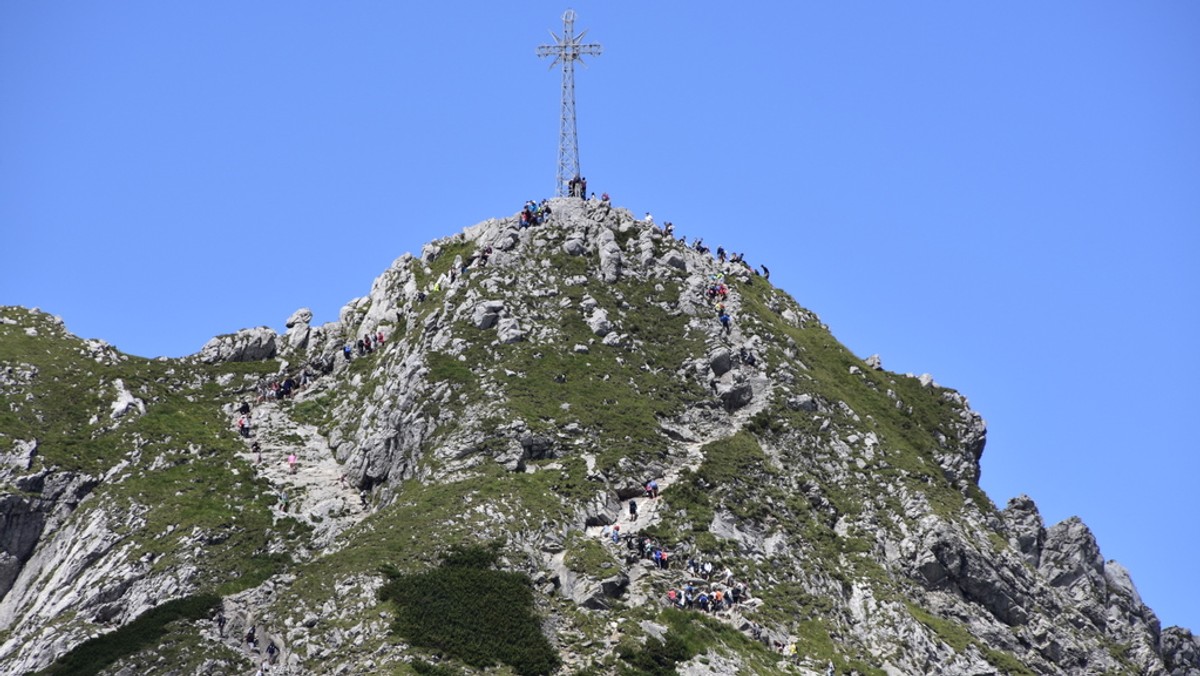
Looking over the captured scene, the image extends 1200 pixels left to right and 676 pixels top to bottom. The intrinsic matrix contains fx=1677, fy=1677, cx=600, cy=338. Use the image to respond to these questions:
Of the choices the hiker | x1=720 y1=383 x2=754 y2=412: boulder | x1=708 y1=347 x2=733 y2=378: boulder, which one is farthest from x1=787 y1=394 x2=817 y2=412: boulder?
x1=708 y1=347 x2=733 y2=378: boulder

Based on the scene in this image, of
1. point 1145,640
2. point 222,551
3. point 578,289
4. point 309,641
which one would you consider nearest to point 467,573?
point 309,641

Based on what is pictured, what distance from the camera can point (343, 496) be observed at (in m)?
126

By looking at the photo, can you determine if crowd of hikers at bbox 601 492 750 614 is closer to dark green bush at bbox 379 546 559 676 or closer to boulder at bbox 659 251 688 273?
dark green bush at bbox 379 546 559 676

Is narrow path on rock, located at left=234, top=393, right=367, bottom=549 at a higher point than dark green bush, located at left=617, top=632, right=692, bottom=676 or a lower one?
higher

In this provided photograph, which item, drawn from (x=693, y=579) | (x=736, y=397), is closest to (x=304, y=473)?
(x=736, y=397)

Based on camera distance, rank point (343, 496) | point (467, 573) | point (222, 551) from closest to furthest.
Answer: point (467, 573)
point (222, 551)
point (343, 496)

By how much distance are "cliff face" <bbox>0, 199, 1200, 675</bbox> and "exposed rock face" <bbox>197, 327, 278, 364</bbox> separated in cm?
27

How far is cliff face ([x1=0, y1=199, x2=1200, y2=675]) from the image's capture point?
355ft

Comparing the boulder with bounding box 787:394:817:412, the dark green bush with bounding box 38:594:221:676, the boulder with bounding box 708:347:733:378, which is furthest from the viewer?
the boulder with bounding box 708:347:733:378

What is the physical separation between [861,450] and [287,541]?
45275 millimetres

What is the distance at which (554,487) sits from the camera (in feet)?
389

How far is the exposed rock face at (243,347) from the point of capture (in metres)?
152

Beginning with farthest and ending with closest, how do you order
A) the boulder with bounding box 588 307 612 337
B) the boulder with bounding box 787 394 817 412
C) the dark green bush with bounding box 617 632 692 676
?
the boulder with bounding box 588 307 612 337
the boulder with bounding box 787 394 817 412
the dark green bush with bounding box 617 632 692 676

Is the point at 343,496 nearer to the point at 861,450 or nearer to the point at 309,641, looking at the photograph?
the point at 309,641
